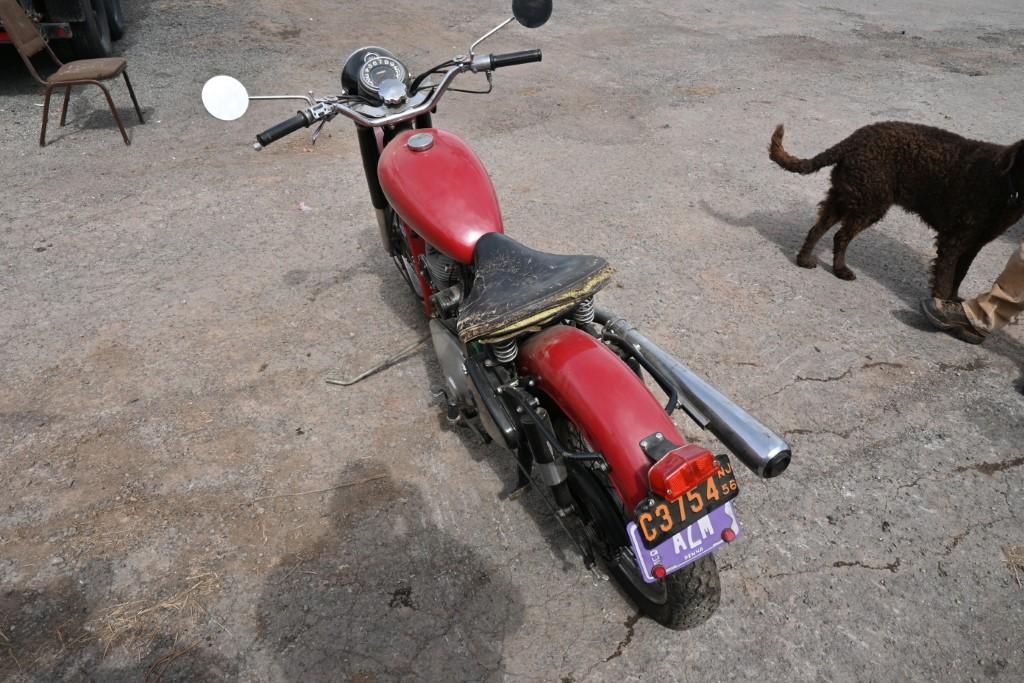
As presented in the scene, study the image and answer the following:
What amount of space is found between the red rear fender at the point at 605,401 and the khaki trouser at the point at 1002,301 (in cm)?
261

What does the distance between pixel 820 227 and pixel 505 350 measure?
3.03 m

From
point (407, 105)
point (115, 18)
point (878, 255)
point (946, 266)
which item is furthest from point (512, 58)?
point (115, 18)

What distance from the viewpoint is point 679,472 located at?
163 cm

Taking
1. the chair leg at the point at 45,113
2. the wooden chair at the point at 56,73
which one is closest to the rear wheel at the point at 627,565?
the wooden chair at the point at 56,73

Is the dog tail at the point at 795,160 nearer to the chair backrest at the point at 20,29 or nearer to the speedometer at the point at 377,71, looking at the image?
the speedometer at the point at 377,71

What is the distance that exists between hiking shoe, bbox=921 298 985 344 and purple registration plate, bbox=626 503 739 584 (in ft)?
8.88

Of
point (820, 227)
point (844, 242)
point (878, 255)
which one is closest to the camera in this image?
point (844, 242)

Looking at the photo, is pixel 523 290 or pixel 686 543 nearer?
pixel 686 543

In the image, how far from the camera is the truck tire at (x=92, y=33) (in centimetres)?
652

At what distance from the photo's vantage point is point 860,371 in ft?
11.2

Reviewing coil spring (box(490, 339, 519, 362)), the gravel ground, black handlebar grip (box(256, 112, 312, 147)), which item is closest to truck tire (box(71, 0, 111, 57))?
the gravel ground

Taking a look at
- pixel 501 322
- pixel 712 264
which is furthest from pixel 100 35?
pixel 501 322

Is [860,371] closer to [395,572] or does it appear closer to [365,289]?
[395,572]

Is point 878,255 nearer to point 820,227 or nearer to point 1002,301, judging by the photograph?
point 820,227
